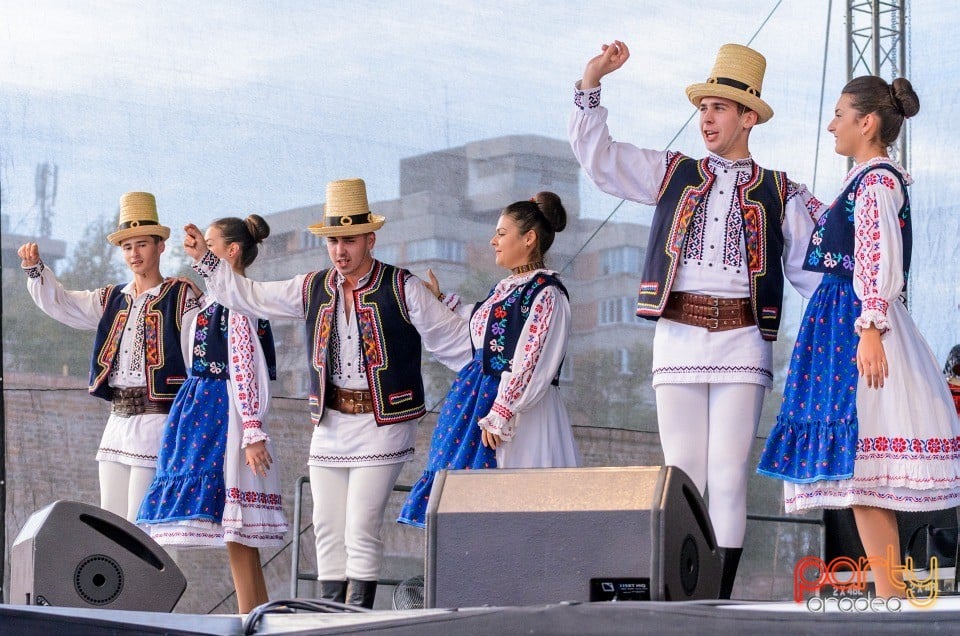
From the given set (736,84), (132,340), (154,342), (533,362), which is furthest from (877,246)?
(132,340)

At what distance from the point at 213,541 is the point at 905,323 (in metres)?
2.27

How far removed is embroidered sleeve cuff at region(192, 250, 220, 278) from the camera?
4.27 meters

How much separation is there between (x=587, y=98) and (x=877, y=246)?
865 mm

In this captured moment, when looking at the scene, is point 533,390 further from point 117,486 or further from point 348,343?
point 117,486

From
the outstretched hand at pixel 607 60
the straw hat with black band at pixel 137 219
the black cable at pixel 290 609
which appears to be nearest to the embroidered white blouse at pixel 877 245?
the outstretched hand at pixel 607 60

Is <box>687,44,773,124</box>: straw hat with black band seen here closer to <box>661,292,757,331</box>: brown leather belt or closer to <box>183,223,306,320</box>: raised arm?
<box>661,292,757,331</box>: brown leather belt

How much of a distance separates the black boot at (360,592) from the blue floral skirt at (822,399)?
50.0 inches

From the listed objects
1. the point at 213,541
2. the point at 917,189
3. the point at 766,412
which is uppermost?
the point at 917,189

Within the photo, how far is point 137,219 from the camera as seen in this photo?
16.2ft

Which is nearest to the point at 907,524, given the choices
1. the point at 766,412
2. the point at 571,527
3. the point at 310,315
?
the point at 766,412

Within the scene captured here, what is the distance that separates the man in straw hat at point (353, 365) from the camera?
412cm

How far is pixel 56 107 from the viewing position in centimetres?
519

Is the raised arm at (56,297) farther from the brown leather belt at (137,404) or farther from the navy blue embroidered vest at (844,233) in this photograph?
the navy blue embroidered vest at (844,233)

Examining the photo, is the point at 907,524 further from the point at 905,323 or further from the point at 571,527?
the point at 571,527
